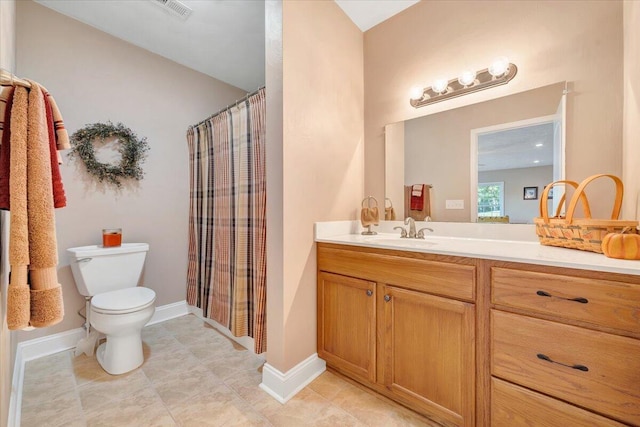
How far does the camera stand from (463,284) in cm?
111

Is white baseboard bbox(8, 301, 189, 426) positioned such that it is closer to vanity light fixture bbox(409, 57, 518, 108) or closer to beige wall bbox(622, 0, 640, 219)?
vanity light fixture bbox(409, 57, 518, 108)

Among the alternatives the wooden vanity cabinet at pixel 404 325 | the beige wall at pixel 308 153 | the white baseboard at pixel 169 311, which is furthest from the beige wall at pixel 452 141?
the white baseboard at pixel 169 311

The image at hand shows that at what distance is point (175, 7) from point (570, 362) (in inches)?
115

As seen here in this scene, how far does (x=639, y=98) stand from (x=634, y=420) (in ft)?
3.99

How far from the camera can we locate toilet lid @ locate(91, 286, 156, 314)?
1584 millimetres

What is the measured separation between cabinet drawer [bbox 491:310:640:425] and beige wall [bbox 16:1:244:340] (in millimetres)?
2623

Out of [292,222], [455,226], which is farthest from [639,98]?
[292,222]

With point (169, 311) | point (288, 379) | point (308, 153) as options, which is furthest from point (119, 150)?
point (288, 379)

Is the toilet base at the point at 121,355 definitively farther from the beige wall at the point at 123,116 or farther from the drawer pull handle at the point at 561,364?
the drawer pull handle at the point at 561,364

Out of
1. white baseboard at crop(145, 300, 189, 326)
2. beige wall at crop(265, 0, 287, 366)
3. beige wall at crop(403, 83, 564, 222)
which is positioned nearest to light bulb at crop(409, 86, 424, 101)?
beige wall at crop(403, 83, 564, 222)

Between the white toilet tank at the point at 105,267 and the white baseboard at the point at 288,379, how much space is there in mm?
1330

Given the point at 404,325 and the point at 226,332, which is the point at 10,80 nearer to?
the point at 404,325

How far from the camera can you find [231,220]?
201cm

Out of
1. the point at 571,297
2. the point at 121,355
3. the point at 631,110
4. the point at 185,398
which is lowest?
the point at 185,398
